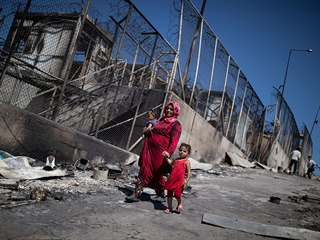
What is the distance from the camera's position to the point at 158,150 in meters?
3.88

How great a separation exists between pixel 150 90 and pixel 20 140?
13.6 feet

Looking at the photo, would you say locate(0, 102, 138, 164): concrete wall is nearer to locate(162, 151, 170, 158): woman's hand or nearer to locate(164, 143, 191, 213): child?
locate(162, 151, 170, 158): woman's hand

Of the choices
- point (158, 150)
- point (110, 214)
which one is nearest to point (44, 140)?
point (158, 150)

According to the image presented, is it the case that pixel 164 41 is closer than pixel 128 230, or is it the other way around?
pixel 128 230

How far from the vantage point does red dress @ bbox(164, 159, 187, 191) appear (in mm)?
3289

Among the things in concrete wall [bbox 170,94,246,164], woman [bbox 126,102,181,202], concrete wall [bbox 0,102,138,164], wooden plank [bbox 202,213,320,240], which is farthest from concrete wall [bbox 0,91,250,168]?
wooden plank [bbox 202,213,320,240]

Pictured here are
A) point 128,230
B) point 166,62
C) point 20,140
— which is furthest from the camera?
point 166,62

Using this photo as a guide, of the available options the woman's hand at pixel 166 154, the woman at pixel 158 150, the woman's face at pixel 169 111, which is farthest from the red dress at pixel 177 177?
the woman's face at pixel 169 111

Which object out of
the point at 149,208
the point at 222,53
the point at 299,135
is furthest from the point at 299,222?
the point at 299,135

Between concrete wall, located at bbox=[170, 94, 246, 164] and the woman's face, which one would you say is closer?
the woman's face

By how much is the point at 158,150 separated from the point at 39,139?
230cm

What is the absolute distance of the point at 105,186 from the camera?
451 cm

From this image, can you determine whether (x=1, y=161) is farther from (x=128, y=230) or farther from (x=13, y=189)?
(x=128, y=230)

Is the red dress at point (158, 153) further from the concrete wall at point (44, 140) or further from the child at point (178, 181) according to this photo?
the concrete wall at point (44, 140)
